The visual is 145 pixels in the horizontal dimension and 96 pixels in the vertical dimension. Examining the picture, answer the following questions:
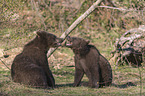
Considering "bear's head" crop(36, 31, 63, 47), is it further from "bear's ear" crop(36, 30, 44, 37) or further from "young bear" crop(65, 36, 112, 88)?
"young bear" crop(65, 36, 112, 88)

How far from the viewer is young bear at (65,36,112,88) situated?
7.77m

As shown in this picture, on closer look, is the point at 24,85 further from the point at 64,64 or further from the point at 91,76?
the point at 64,64

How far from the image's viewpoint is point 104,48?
50.3 ft

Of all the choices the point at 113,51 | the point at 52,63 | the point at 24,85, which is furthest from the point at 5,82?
the point at 113,51

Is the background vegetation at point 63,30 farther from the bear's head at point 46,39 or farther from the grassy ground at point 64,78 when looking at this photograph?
the bear's head at point 46,39

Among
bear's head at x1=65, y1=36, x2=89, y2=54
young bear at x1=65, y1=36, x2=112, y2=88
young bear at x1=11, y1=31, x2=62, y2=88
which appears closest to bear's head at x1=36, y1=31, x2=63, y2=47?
young bear at x1=11, y1=31, x2=62, y2=88

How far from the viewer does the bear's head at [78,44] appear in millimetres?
8202

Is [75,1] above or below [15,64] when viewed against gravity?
above

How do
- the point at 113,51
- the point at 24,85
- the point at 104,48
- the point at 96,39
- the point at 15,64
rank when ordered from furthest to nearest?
the point at 96,39 → the point at 104,48 → the point at 113,51 → the point at 15,64 → the point at 24,85

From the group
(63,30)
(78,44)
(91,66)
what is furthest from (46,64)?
(63,30)

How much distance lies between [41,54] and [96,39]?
1028 cm

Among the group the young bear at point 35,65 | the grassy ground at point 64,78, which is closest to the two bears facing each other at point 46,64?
the young bear at point 35,65

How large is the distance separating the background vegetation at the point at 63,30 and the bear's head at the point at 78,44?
3.99 ft

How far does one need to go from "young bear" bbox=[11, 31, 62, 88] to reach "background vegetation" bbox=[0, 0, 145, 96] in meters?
0.28
